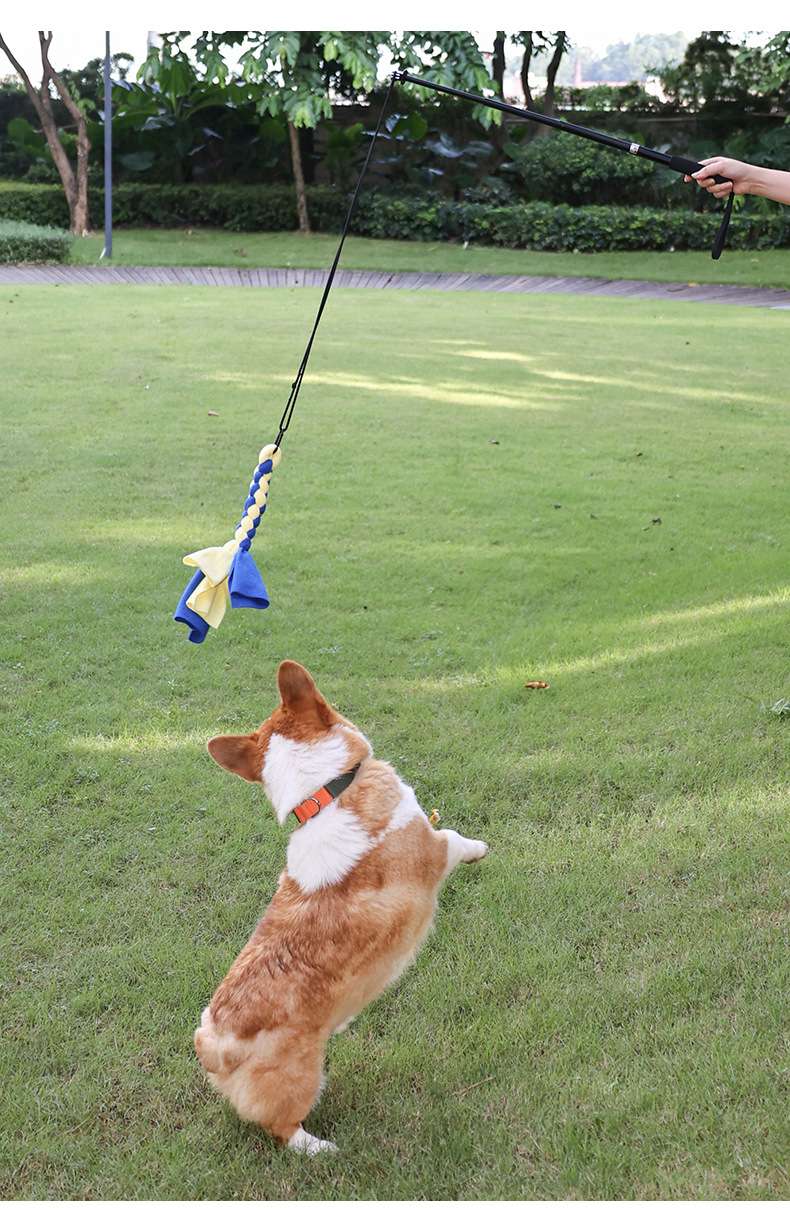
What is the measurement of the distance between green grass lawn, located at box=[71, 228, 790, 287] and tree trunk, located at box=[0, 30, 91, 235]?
1.14 meters

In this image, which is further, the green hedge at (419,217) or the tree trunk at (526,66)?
the tree trunk at (526,66)

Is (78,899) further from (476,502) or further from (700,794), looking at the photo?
(476,502)

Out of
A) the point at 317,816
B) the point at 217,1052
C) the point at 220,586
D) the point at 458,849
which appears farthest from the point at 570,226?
the point at 217,1052

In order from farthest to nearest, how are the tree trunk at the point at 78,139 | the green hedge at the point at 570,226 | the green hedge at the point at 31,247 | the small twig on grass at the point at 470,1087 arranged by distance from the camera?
the tree trunk at the point at 78,139 → the green hedge at the point at 570,226 → the green hedge at the point at 31,247 → the small twig on grass at the point at 470,1087

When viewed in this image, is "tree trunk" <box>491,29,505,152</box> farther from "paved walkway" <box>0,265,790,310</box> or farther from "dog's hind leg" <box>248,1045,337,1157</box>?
"dog's hind leg" <box>248,1045,337,1157</box>

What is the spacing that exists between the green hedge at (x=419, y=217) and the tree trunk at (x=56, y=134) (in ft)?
3.46

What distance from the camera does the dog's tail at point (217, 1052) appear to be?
7.55ft

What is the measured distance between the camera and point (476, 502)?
6734mm

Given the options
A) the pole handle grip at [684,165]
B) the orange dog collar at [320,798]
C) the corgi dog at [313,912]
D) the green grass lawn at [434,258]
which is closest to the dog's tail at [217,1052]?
the corgi dog at [313,912]

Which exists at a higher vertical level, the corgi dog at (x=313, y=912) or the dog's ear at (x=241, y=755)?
the dog's ear at (x=241, y=755)

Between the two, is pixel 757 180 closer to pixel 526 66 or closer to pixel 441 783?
pixel 441 783

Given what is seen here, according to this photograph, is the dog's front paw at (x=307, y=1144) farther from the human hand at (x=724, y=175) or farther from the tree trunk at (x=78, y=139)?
the tree trunk at (x=78, y=139)

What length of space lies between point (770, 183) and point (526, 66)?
25.0 metres

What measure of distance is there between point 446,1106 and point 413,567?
351cm
